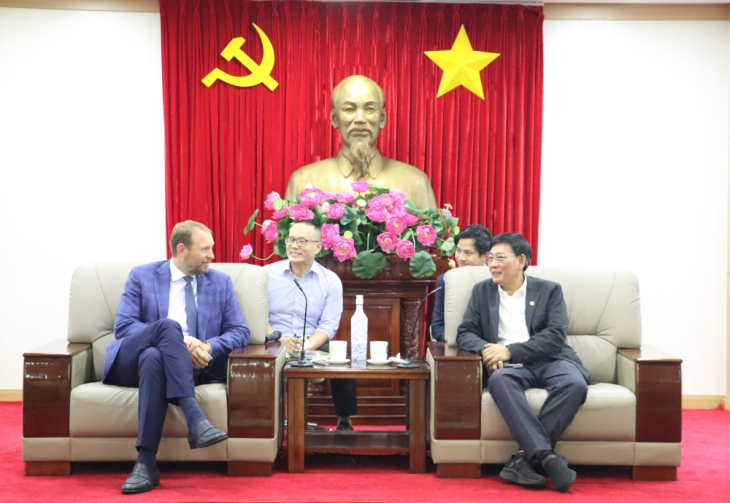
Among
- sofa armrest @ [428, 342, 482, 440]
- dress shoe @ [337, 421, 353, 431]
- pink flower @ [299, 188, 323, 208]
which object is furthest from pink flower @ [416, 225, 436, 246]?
sofa armrest @ [428, 342, 482, 440]

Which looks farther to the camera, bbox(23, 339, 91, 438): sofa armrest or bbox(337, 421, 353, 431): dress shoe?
bbox(337, 421, 353, 431): dress shoe

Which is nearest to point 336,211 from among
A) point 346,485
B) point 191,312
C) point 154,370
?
point 191,312

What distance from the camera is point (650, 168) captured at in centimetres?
539

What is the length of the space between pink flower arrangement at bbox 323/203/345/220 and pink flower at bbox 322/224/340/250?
6 centimetres

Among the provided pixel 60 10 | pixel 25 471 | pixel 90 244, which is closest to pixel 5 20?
pixel 60 10

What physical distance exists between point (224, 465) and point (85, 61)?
3031 millimetres

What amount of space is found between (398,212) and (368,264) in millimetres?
317

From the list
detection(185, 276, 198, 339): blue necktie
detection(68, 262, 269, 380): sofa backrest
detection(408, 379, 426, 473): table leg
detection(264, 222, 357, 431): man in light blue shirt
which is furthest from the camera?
detection(264, 222, 357, 431): man in light blue shirt

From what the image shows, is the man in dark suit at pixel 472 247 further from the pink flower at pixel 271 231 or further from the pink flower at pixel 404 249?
the pink flower at pixel 271 231

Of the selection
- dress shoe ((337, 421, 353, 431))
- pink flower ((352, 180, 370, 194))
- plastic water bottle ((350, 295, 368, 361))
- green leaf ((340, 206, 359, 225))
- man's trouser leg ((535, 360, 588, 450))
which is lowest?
dress shoe ((337, 421, 353, 431))

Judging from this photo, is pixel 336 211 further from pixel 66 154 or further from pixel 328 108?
pixel 66 154

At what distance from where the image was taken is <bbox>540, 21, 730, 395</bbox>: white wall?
5.34 metres

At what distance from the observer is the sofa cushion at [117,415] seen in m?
3.28

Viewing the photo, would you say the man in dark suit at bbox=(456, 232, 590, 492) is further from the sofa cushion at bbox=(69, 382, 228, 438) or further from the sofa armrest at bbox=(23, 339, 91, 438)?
the sofa armrest at bbox=(23, 339, 91, 438)
